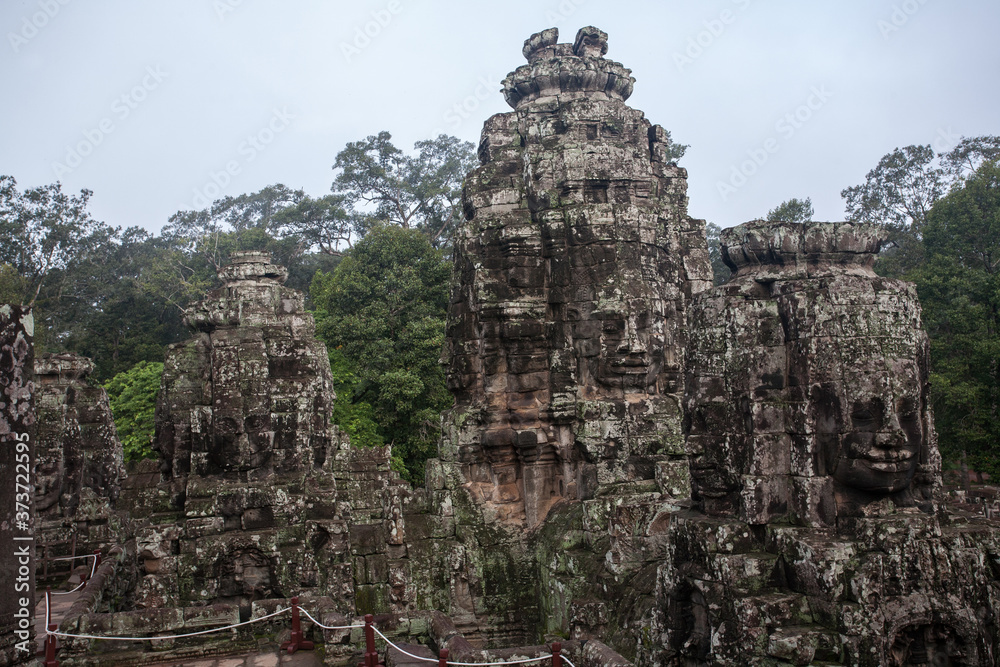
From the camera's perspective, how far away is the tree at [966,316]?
19656 millimetres

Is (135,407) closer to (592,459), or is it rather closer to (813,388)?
(592,459)

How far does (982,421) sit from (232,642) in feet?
60.5

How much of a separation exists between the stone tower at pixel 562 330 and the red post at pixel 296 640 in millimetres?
3211

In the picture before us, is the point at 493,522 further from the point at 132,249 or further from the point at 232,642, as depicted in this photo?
the point at 132,249

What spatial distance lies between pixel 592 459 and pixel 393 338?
51.6ft

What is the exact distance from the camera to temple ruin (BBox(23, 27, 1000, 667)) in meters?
6.00

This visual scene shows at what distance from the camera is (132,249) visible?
4228cm

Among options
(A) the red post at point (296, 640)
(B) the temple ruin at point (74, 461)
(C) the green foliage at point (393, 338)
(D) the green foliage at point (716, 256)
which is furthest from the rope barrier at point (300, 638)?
(D) the green foliage at point (716, 256)

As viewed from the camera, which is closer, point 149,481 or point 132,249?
point 149,481

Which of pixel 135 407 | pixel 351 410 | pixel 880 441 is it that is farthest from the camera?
pixel 135 407

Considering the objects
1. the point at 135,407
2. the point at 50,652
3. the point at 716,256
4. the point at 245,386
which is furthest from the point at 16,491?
the point at 716,256

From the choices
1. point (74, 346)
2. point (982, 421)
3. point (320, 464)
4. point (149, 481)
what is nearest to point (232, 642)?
point (320, 464)

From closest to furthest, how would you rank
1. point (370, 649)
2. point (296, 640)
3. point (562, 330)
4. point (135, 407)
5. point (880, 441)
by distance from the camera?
1. point (880, 441)
2. point (370, 649)
3. point (296, 640)
4. point (562, 330)
5. point (135, 407)

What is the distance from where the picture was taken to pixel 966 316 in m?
20.3
